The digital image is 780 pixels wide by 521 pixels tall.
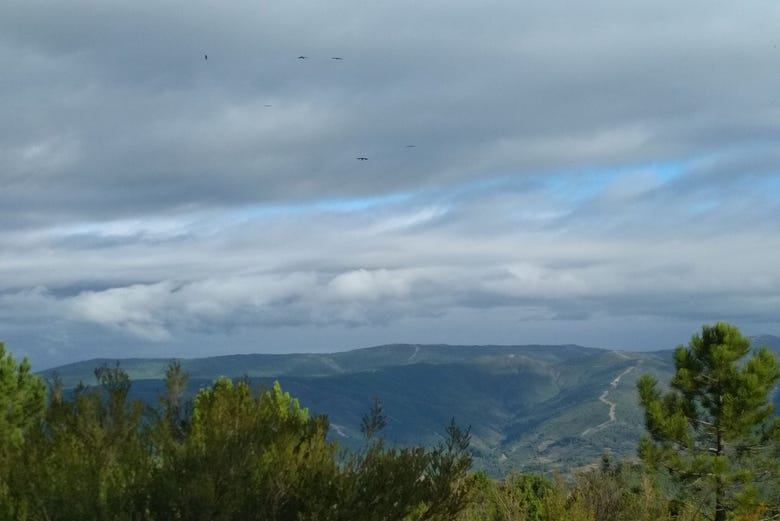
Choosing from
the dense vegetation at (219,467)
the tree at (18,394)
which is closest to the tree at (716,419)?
the dense vegetation at (219,467)

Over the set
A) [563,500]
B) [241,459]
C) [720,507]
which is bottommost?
Result: [720,507]

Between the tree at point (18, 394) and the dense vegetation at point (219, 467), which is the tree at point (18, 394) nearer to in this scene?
the tree at point (18, 394)

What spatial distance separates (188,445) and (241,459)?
1.20m

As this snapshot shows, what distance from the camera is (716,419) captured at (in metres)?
41.2

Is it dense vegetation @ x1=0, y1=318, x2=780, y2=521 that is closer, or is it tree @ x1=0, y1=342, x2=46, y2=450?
dense vegetation @ x1=0, y1=318, x2=780, y2=521

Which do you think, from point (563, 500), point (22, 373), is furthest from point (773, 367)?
point (22, 373)

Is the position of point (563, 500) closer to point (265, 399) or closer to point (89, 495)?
point (265, 399)

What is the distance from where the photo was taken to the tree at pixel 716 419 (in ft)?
130

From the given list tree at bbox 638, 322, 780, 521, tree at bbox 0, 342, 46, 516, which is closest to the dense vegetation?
tree at bbox 638, 322, 780, 521

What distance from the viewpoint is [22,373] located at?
64.2 m

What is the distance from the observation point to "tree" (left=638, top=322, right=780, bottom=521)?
3962cm

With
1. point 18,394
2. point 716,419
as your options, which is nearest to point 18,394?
point 18,394

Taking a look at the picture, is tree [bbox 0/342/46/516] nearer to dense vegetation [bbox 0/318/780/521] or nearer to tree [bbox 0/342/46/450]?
tree [bbox 0/342/46/450]

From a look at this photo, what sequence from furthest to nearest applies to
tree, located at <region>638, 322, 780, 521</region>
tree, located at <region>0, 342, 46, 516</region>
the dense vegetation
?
tree, located at <region>0, 342, 46, 516</region> → tree, located at <region>638, 322, 780, 521</region> → the dense vegetation
